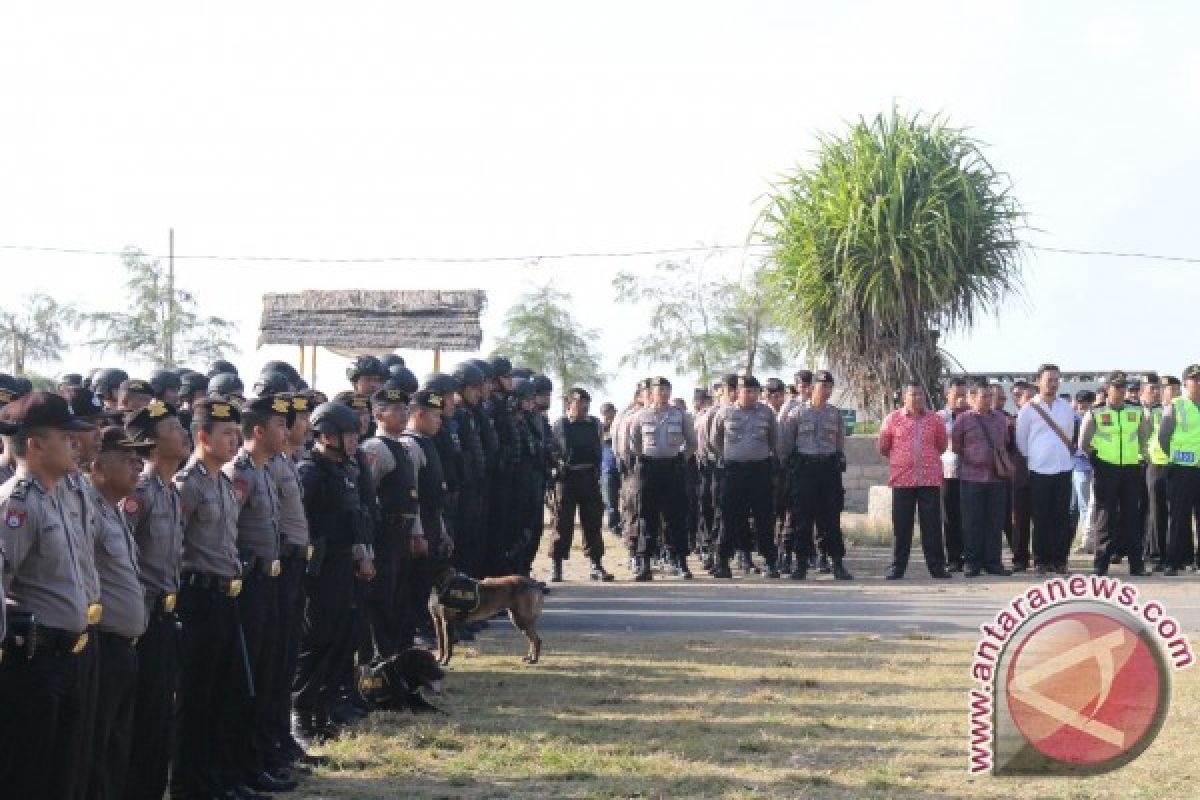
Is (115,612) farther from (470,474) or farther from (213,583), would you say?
(470,474)

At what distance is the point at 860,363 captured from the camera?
25.3 meters

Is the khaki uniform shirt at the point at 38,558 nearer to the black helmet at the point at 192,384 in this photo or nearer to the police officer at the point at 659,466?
the black helmet at the point at 192,384

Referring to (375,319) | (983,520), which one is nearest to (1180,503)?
(983,520)

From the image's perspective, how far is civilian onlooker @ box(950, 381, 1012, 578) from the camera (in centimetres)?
1980

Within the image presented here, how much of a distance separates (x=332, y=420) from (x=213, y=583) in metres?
1.81

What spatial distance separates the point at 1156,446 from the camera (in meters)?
19.9

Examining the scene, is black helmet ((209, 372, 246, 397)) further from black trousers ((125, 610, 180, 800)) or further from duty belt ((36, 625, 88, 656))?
duty belt ((36, 625, 88, 656))

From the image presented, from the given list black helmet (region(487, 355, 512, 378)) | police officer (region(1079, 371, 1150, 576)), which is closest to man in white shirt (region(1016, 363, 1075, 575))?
police officer (region(1079, 371, 1150, 576))

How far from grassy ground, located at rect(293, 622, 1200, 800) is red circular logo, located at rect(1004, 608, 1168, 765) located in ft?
0.57

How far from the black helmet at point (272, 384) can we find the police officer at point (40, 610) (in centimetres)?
432

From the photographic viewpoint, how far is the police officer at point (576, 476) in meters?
19.0

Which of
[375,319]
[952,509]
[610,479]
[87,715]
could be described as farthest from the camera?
[610,479]

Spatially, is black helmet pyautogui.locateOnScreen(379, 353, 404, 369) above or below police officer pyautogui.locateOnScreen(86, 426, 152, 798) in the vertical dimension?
above

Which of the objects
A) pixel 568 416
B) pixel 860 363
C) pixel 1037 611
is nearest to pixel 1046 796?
pixel 1037 611
